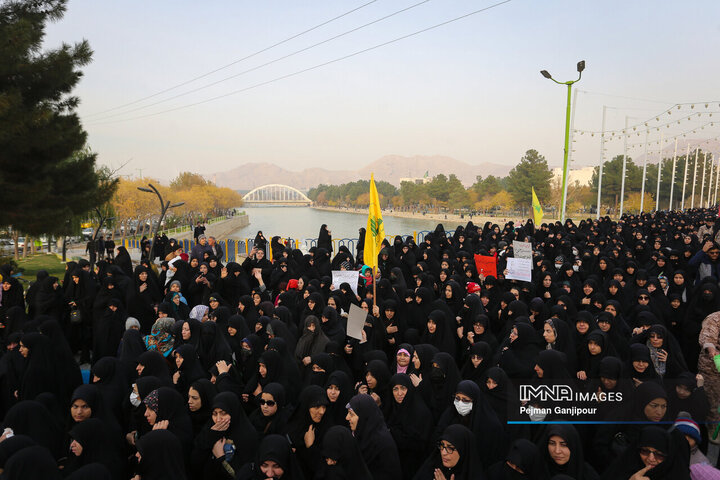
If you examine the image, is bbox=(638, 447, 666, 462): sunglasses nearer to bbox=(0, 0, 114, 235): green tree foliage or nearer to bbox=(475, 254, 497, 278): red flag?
bbox=(475, 254, 497, 278): red flag

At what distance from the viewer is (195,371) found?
13.0ft

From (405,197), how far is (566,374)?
80.0 m

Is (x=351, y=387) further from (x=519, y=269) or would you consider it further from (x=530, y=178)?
(x=530, y=178)

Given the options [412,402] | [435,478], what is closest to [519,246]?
[412,402]

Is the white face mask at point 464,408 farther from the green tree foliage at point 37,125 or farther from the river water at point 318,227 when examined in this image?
the river water at point 318,227

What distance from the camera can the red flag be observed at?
26.1ft

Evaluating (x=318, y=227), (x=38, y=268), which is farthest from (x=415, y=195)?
(x=38, y=268)

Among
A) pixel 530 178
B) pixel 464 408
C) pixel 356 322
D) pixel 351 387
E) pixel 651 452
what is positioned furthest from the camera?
pixel 530 178

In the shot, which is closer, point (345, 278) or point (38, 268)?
point (345, 278)

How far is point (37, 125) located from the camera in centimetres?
760

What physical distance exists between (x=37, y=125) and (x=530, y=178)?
1828 inches

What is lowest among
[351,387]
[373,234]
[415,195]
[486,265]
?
[351,387]

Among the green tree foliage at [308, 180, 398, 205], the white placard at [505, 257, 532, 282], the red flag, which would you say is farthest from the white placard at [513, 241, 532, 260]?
the green tree foliage at [308, 180, 398, 205]

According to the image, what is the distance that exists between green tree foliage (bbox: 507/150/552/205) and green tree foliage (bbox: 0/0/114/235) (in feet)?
146
